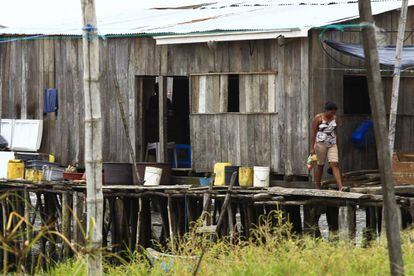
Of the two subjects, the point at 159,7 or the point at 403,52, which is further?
the point at 159,7

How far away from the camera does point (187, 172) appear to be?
22.4 m

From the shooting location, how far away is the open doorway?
75.8 ft

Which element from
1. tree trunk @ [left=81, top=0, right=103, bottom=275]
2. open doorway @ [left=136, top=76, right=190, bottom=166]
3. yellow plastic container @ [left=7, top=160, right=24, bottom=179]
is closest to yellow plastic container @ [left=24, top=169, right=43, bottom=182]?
yellow plastic container @ [left=7, top=160, right=24, bottom=179]

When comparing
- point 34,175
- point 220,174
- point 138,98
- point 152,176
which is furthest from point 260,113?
point 34,175

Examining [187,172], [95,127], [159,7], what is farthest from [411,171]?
[159,7]

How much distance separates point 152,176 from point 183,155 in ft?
8.66

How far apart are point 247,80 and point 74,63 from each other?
184 inches

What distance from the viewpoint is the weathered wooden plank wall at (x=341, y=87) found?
19.9 m

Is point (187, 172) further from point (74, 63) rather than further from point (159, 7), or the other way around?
point (159, 7)

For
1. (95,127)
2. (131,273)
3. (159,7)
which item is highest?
(159,7)

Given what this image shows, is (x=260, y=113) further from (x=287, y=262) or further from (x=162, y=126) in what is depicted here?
(x=287, y=262)

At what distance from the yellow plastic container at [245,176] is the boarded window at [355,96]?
6.98ft

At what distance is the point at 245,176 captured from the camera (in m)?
20.5

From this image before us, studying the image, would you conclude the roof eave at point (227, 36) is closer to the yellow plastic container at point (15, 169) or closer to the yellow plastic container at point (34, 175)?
the yellow plastic container at point (34, 175)
